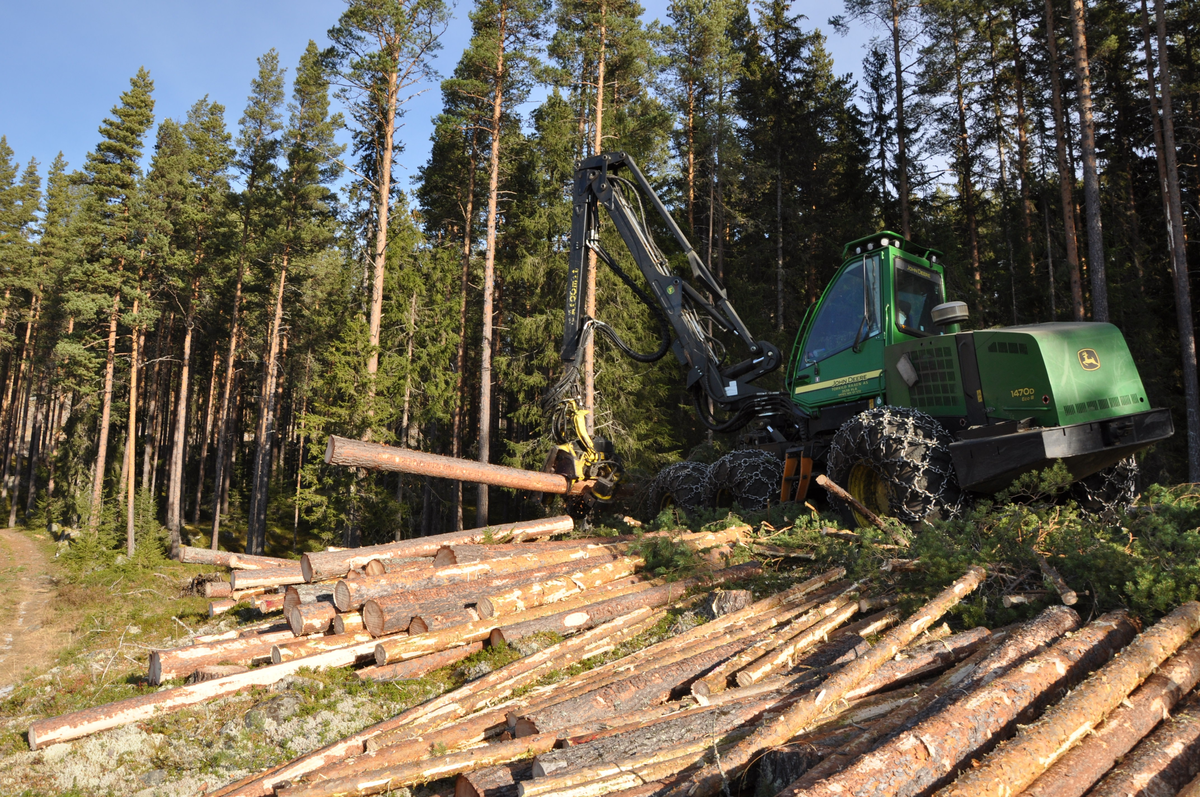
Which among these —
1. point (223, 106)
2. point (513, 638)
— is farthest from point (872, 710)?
point (223, 106)

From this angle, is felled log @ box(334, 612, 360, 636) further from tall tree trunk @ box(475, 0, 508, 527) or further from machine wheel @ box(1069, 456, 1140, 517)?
tall tree trunk @ box(475, 0, 508, 527)

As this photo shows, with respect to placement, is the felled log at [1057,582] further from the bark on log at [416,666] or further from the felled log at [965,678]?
the bark on log at [416,666]

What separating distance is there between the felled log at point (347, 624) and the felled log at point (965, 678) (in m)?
4.53

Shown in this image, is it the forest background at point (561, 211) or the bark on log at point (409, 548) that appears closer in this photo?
the bark on log at point (409, 548)

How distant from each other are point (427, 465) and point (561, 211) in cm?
1440

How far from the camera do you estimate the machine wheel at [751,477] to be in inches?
420

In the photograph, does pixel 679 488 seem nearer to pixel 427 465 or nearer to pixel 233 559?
pixel 427 465

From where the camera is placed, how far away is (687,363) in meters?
12.2

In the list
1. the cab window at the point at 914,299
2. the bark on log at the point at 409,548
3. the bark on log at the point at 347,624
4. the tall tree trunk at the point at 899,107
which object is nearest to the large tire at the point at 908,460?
the cab window at the point at 914,299

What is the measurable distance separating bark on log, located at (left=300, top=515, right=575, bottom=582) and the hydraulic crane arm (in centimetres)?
317

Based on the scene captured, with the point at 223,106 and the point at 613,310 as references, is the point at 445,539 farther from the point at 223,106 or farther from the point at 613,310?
the point at 223,106

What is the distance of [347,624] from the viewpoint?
6527mm

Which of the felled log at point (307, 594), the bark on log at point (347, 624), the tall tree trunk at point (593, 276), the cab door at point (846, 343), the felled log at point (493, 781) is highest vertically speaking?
the tall tree trunk at point (593, 276)

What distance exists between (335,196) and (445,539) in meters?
25.3
